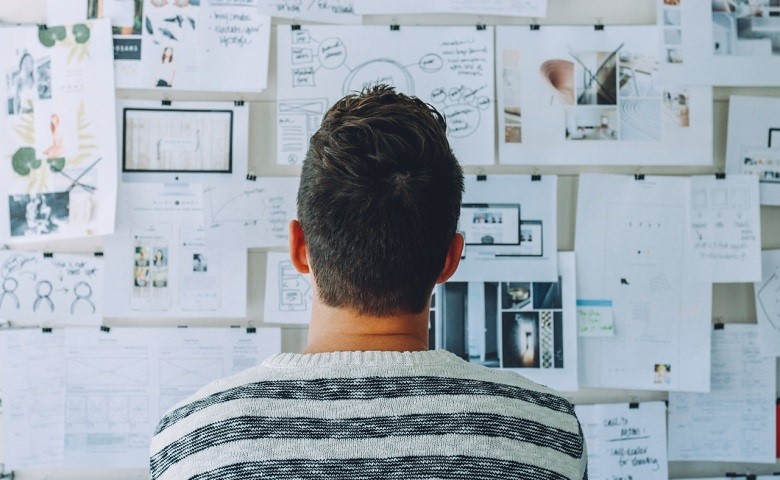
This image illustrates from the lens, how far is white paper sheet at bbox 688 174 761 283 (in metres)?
1.52

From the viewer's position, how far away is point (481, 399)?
653 millimetres

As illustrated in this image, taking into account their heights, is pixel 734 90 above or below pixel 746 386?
above

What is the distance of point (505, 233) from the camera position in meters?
1.50

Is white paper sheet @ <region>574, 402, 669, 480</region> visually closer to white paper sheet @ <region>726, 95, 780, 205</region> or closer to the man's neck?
white paper sheet @ <region>726, 95, 780, 205</region>

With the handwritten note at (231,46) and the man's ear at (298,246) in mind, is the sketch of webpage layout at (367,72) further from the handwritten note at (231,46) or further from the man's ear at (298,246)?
the man's ear at (298,246)

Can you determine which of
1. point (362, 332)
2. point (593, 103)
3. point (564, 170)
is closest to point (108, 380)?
point (362, 332)

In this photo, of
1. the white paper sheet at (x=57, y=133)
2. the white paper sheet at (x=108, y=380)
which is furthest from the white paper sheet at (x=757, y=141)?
the white paper sheet at (x=57, y=133)

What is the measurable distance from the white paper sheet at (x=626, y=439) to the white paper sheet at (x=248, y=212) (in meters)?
0.77

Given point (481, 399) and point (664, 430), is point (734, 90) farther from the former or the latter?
point (481, 399)

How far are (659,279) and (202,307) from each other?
3.29ft

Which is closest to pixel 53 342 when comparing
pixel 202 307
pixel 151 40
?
pixel 202 307

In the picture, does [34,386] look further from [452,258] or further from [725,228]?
[725,228]

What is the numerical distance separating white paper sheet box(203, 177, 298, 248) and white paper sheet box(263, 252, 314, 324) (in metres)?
0.04

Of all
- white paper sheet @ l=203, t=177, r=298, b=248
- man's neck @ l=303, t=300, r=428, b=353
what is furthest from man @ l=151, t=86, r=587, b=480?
white paper sheet @ l=203, t=177, r=298, b=248
